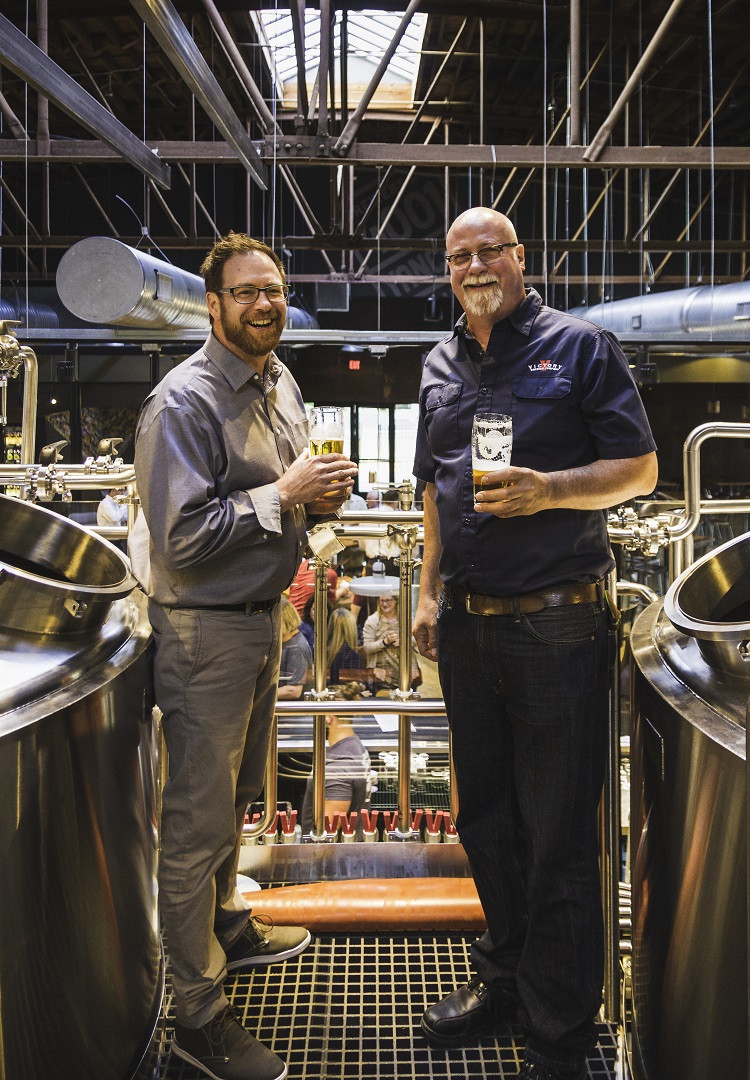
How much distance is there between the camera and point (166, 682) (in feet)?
5.72

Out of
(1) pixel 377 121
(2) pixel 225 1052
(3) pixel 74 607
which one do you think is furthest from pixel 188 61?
(1) pixel 377 121

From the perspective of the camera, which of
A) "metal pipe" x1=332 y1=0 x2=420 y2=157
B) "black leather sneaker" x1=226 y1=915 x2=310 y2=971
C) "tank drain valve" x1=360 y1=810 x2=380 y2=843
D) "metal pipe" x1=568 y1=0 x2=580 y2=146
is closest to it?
"black leather sneaker" x1=226 y1=915 x2=310 y2=971

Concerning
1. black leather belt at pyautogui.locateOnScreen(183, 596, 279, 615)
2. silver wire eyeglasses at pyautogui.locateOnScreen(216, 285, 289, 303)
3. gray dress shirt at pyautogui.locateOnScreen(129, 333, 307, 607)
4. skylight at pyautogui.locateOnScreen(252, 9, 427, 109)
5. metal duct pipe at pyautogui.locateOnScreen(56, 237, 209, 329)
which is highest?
skylight at pyautogui.locateOnScreen(252, 9, 427, 109)

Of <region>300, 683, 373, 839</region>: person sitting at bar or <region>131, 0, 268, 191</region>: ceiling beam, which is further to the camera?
<region>300, 683, 373, 839</region>: person sitting at bar

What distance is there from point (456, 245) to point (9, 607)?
1067 millimetres

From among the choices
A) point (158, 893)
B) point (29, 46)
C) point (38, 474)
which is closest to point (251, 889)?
point (158, 893)

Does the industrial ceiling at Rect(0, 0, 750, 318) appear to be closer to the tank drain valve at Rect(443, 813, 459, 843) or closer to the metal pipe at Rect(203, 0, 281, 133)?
the metal pipe at Rect(203, 0, 281, 133)

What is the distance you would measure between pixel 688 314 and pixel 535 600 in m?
7.56

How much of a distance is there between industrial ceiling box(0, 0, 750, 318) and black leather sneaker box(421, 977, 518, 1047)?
3356mm

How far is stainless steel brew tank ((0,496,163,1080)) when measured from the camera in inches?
48.4

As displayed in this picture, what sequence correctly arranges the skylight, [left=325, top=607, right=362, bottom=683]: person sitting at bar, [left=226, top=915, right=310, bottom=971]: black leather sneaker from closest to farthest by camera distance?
[left=226, top=915, right=310, bottom=971]: black leather sneaker → [left=325, top=607, right=362, bottom=683]: person sitting at bar → the skylight

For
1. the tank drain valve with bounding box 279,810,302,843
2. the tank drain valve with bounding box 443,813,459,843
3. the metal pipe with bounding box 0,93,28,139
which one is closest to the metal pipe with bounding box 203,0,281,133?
the metal pipe with bounding box 0,93,28,139

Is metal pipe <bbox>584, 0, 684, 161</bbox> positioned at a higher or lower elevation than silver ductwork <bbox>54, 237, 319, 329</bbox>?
higher

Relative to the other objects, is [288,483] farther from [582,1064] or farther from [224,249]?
[582,1064]
